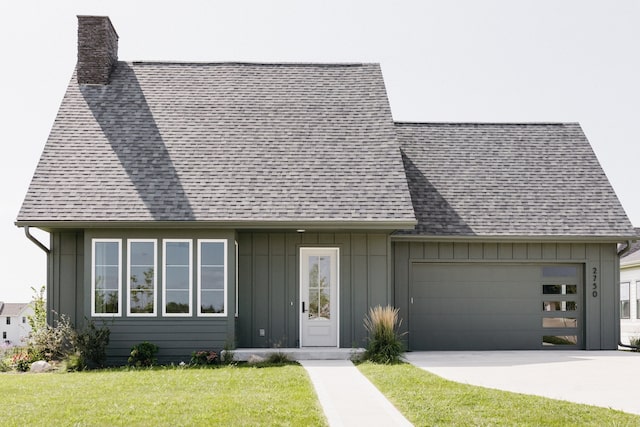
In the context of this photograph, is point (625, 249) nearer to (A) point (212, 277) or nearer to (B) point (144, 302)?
(A) point (212, 277)

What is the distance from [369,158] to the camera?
17.4 metres

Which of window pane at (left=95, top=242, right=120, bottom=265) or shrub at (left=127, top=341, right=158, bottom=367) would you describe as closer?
shrub at (left=127, top=341, right=158, bottom=367)

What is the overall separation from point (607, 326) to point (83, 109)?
12922 mm

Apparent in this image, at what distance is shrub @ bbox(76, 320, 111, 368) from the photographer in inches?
607

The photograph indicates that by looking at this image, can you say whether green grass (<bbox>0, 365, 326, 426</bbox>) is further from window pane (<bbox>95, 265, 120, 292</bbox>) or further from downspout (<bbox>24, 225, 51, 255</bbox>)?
downspout (<bbox>24, 225, 51, 255</bbox>)

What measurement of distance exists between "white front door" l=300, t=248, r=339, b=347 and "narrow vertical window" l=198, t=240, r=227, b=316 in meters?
1.82

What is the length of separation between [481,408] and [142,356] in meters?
7.80

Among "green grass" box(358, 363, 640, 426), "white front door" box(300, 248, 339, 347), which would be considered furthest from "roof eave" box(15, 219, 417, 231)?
"green grass" box(358, 363, 640, 426)

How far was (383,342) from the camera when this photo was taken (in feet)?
51.2

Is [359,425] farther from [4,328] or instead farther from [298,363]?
[4,328]

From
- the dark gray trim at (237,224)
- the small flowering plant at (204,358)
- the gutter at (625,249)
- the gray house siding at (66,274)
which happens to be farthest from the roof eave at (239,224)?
the gutter at (625,249)

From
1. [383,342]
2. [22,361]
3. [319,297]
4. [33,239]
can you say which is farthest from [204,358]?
[33,239]

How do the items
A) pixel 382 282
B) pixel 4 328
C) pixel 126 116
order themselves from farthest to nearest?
pixel 4 328
pixel 126 116
pixel 382 282

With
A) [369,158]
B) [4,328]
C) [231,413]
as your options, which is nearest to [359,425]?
[231,413]
